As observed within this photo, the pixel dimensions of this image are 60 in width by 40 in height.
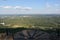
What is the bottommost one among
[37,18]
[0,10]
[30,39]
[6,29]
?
[30,39]

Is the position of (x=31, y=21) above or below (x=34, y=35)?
above

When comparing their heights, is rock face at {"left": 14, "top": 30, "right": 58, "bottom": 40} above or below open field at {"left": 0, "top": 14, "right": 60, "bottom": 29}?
below

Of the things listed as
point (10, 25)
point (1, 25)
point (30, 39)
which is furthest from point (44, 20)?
point (1, 25)

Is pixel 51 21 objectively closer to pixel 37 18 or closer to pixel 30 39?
pixel 37 18

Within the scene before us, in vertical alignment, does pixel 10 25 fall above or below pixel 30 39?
above

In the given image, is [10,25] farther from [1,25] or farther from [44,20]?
[44,20]

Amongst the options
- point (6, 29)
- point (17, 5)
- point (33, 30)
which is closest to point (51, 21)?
point (33, 30)

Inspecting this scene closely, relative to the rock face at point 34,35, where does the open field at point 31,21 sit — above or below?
above
